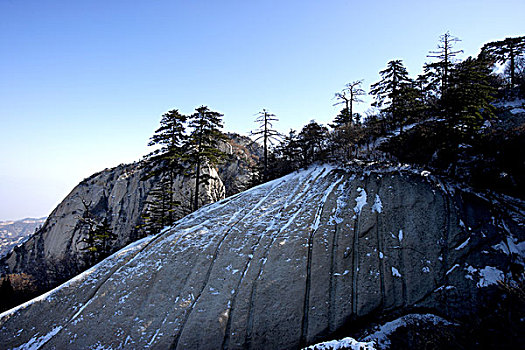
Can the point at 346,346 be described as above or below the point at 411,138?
below

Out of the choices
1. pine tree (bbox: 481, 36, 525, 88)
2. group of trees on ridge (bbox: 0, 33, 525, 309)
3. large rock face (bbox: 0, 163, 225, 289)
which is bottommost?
large rock face (bbox: 0, 163, 225, 289)

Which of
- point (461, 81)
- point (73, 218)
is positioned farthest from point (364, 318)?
point (73, 218)

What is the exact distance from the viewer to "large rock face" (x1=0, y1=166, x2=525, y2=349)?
9633 millimetres

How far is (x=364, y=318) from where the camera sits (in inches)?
374

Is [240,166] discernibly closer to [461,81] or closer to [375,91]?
[375,91]

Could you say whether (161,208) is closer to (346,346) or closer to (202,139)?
(202,139)

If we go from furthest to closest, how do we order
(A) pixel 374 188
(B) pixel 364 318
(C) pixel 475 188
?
(A) pixel 374 188 < (C) pixel 475 188 < (B) pixel 364 318

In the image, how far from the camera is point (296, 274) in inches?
426

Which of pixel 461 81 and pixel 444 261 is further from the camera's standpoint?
pixel 461 81

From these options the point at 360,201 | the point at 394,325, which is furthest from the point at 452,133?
the point at 394,325

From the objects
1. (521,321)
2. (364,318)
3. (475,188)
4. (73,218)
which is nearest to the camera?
(521,321)

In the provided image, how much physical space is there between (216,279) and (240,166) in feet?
144

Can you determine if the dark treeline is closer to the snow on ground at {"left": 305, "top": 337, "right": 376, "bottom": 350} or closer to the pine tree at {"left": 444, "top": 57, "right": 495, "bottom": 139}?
the pine tree at {"left": 444, "top": 57, "right": 495, "bottom": 139}

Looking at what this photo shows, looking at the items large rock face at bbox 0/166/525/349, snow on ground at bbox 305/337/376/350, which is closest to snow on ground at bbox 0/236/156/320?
large rock face at bbox 0/166/525/349
